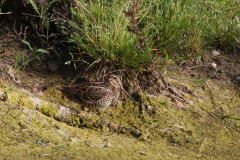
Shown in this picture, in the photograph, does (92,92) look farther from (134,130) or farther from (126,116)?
(134,130)

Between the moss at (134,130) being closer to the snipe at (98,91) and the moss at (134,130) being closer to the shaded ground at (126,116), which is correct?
the shaded ground at (126,116)

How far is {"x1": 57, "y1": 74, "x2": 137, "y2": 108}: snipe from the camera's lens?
2762mm

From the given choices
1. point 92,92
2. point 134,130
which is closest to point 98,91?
point 92,92

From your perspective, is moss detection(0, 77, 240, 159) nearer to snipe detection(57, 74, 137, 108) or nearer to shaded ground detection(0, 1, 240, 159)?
shaded ground detection(0, 1, 240, 159)

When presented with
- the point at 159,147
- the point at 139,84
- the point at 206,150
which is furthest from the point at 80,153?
the point at 139,84

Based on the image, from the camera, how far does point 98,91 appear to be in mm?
2783

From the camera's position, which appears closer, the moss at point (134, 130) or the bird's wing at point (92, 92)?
the moss at point (134, 130)

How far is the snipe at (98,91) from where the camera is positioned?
2.76 m

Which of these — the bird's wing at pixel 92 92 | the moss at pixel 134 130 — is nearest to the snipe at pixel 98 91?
the bird's wing at pixel 92 92

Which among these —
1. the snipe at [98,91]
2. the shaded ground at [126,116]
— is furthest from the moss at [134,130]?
the snipe at [98,91]

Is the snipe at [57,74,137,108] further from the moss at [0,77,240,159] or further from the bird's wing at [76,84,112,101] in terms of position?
the moss at [0,77,240,159]

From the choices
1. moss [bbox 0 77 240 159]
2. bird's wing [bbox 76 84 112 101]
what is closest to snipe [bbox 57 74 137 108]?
bird's wing [bbox 76 84 112 101]

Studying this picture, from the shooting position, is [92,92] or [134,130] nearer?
[134,130]

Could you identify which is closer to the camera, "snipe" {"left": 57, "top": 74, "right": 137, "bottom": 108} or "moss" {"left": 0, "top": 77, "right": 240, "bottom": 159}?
"moss" {"left": 0, "top": 77, "right": 240, "bottom": 159}
